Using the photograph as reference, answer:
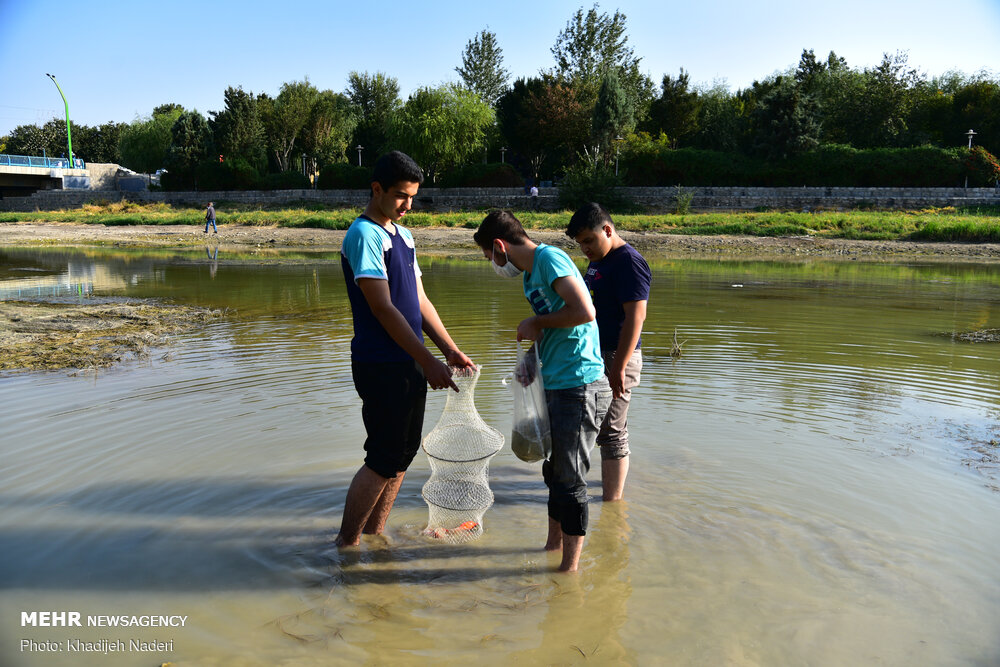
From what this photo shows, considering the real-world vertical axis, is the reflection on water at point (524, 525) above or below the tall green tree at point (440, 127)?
below

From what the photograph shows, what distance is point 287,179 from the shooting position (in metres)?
54.8

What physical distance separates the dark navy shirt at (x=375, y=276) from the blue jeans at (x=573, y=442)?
0.88 metres

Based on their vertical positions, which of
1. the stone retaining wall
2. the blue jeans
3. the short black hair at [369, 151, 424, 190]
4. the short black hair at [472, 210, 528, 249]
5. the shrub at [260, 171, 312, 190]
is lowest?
the blue jeans

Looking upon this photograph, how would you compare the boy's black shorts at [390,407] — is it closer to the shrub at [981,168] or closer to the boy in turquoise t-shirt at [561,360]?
the boy in turquoise t-shirt at [561,360]

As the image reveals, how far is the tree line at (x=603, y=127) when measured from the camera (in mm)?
45188

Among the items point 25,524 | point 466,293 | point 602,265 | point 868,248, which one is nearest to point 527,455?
point 602,265

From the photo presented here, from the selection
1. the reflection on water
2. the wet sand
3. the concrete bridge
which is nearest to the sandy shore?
the wet sand

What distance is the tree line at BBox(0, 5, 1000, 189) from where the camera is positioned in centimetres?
4519

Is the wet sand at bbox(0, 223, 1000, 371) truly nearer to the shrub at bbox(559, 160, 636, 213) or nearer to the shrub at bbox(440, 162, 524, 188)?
the shrub at bbox(559, 160, 636, 213)

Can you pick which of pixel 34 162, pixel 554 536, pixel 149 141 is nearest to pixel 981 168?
pixel 554 536

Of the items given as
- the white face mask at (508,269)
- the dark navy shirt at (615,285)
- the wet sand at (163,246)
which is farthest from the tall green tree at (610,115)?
the white face mask at (508,269)

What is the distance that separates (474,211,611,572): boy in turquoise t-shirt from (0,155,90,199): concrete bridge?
71495 mm

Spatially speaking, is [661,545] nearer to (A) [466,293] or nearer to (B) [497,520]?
(B) [497,520]

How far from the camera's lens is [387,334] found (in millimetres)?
3811
